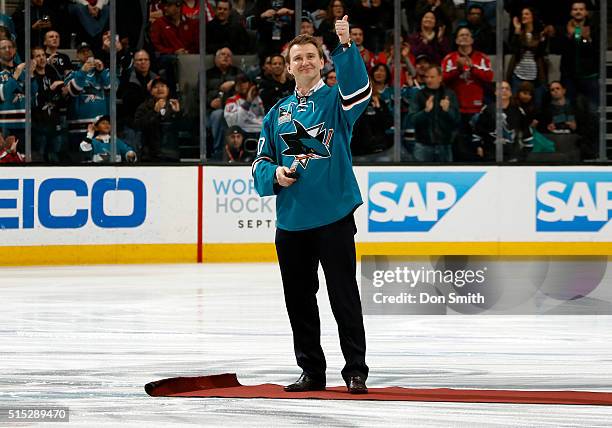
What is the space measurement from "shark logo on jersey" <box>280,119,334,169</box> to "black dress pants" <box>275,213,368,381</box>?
0.29 m

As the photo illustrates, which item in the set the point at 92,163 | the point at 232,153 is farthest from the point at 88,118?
the point at 232,153

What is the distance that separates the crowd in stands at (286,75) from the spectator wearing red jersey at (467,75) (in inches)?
0.5

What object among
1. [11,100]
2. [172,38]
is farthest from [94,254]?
[172,38]

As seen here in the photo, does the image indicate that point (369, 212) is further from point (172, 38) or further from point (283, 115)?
point (283, 115)

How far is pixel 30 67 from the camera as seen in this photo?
46.9ft

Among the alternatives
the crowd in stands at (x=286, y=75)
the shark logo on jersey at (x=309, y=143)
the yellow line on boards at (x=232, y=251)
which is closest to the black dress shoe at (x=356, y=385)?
the shark logo on jersey at (x=309, y=143)

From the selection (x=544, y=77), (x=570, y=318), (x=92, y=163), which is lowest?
(x=570, y=318)

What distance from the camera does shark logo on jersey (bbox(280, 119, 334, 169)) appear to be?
205 inches

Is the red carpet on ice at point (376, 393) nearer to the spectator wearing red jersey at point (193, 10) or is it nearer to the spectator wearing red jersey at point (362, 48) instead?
the spectator wearing red jersey at point (193, 10)

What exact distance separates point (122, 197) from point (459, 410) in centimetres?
938

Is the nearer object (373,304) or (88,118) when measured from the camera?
(373,304)

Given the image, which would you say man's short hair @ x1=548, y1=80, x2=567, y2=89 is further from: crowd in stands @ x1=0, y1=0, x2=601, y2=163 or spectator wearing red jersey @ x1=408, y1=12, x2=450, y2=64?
spectator wearing red jersey @ x1=408, y1=12, x2=450, y2=64

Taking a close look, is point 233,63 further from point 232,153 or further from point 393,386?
point 393,386

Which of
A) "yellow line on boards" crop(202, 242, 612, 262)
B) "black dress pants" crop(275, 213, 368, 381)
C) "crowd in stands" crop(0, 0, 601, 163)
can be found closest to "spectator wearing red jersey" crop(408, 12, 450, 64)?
Result: "crowd in stands" crop(0, 0, 601, 163)
